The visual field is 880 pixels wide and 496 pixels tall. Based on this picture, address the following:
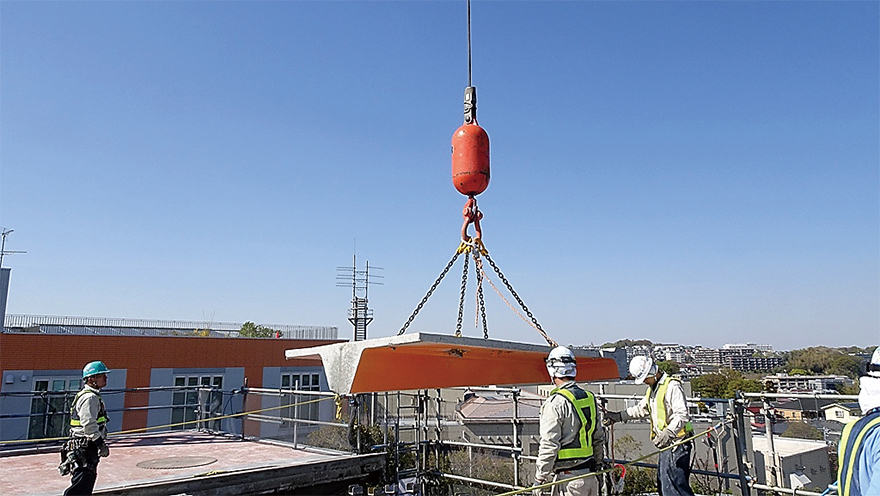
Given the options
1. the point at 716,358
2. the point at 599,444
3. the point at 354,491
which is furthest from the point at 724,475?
the point at 716,358

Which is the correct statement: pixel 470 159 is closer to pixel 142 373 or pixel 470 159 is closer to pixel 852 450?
pixel 852 450

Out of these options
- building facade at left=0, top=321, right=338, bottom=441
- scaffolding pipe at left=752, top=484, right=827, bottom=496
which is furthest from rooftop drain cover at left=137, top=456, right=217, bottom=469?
building facade at left=0, top=321, right=338, bottom=441

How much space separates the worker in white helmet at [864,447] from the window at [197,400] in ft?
34.3

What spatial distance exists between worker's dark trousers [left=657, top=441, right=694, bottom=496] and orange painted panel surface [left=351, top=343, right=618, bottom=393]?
145 centimetres

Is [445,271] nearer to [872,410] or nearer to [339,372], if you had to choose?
[339,372]

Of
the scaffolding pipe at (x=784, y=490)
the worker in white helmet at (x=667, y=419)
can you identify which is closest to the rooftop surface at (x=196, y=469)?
the worker in white helmet at (x=667, y=419)

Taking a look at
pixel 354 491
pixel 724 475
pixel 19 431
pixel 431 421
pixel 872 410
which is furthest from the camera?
pixel 431 421

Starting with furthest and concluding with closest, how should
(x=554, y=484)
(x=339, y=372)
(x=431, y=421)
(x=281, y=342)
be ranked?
(x=281, y=342), (x=431, y=421), (x=339, y=372), (x=554, y=484)

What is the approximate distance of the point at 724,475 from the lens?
16.9 feet

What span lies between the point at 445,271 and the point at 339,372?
2.31m

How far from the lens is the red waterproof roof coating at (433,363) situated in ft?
15.3

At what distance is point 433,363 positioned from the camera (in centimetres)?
628

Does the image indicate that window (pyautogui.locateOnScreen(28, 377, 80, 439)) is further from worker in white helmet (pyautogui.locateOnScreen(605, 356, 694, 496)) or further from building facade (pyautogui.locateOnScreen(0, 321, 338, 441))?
worker in white helmet (pyautogui.locateOnScreen(605, 356, 694, 496))

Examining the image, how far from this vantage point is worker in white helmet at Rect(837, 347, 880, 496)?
2875 mm
